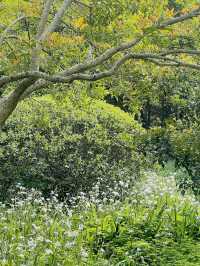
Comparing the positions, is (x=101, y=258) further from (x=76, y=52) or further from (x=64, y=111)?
(x=64, y=111)

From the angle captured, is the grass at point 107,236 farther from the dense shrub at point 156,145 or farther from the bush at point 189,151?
the dense shrub at point 156,145

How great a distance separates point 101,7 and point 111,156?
5.46 meters

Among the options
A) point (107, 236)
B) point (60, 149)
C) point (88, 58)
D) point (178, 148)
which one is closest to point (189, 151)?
point (178, 148)

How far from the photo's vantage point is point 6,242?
7371mm

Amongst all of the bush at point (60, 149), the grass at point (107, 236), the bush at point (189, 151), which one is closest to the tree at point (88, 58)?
the grass at point (107, 236)

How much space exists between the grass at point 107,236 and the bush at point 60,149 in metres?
1.19

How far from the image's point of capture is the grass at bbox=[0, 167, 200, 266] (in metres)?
6.91

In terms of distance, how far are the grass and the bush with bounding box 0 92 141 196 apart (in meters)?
1.19

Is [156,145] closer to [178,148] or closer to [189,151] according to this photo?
[178,148]

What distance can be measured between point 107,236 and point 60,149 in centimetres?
347

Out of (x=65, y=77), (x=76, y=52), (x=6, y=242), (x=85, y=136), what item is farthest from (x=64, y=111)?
(x=65, y=77)

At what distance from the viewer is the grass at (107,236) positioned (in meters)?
6.91

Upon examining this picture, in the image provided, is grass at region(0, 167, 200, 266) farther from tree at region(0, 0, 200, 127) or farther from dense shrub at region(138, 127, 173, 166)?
dense shrub at region(138, 127, 173, 166)

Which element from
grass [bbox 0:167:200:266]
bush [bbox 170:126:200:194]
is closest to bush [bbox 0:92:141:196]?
grass [bbox 0:167:200:266]
